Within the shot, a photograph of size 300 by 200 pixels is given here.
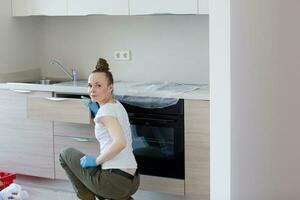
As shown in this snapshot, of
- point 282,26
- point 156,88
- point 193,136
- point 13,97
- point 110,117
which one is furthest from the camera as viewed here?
point 13,97

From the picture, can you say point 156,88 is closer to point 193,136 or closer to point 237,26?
point 193,136

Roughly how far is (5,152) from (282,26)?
126 inches

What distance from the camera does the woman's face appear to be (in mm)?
2816

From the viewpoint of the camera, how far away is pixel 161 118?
10.5 ft

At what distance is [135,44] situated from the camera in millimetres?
3799

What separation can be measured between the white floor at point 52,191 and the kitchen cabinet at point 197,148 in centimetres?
21

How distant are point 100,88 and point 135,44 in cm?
105

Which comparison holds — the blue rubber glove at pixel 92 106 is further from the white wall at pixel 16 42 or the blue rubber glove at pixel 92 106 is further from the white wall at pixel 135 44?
the white wall at pixel 16 42

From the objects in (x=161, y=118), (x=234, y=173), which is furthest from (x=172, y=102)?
(x=234, y=173)

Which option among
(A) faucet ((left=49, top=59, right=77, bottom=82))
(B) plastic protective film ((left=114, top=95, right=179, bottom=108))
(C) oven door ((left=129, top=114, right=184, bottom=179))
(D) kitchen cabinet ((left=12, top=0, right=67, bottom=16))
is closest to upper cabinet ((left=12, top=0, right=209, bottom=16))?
(D) kitchen cabinet ((left=12, top=0, right=67, bottom=16))

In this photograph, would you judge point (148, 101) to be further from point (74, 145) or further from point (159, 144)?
point (74, 145)

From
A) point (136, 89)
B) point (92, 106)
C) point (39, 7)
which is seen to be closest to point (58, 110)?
point (92, 106)

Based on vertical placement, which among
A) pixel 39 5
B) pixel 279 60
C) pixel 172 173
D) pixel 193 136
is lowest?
pixel 172 173

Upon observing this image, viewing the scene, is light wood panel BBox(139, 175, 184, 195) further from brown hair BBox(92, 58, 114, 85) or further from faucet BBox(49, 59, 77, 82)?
faucet BBox(49, 59, 77, 82)
